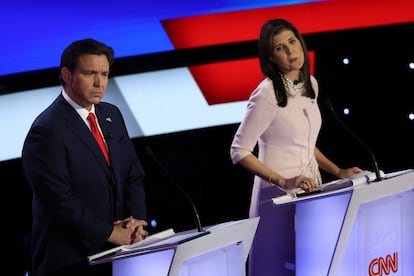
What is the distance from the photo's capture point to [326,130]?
5598 mm

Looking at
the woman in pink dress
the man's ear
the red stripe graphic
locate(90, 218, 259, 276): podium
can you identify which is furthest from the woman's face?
the red stripe graphic

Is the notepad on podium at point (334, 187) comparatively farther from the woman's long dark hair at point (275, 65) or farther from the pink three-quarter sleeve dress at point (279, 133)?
the woman's long dark hair at point (275, 65)

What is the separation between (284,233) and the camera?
13.5 feet

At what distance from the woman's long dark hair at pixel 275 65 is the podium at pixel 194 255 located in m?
0.78

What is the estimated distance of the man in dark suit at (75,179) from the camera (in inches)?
132

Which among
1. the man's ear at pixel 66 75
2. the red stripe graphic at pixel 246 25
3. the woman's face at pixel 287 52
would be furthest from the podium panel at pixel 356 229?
the red stripe graphic at pixel 246 25

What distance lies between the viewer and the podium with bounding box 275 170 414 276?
3.73 m

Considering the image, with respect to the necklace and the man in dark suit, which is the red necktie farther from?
the necklace

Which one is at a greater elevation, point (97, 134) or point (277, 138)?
point (277, 138)

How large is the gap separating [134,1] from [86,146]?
1.89 m

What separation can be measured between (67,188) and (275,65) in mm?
1255

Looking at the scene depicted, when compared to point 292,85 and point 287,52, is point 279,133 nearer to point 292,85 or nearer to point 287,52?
point 292,85

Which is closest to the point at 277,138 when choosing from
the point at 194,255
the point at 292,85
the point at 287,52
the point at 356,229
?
the point at 292,85

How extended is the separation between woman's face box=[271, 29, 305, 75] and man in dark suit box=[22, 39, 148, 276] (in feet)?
2.97
